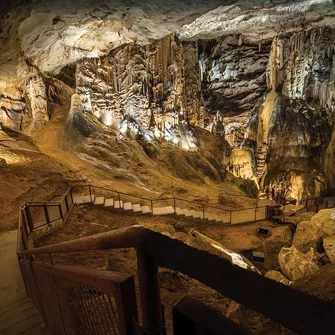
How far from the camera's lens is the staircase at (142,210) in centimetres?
919

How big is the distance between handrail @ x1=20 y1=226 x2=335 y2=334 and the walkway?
3.09m

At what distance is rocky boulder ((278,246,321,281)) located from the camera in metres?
6.56

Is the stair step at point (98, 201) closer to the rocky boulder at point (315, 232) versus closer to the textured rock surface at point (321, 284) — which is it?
the textured rock surface at point (321, 284)

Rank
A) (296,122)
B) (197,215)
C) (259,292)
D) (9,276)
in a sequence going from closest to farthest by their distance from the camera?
(259,292), (9,276), (197,215), (296,122)

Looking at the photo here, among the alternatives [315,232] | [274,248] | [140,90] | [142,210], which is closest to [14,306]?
[142,210]

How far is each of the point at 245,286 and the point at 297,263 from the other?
7157 millimetres

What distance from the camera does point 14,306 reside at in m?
3.97

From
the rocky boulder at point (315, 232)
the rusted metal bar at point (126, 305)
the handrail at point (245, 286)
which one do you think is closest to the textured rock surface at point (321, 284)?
the rocky boulder at point (315, 232)

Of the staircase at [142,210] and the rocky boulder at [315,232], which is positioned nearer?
the rocky boulder at [315,232]

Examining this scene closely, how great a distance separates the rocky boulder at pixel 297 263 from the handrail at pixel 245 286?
6792mm

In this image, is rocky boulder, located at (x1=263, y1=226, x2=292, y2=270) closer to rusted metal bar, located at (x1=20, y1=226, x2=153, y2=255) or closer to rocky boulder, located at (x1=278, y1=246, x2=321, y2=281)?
rocky boulder, located at (x1=278, y1=246, x2=321, y2=281)

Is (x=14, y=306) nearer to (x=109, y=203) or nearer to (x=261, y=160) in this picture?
(x=109, y=203)

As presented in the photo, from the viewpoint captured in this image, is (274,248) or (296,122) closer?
(274,248)

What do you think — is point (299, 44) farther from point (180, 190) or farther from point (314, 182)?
point (180, 190)
